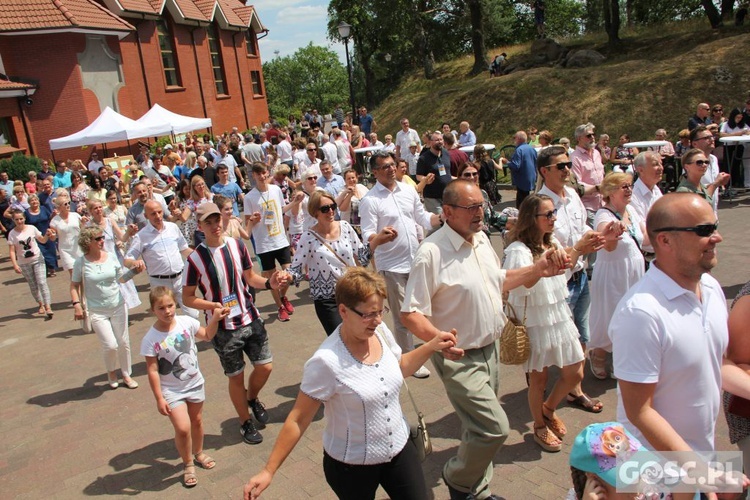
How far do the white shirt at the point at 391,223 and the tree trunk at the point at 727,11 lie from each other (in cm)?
2518

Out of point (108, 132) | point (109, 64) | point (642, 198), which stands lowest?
point (642, 198)

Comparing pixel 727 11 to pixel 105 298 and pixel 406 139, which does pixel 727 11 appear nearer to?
pixel 406 139

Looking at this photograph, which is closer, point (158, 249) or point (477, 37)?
point (158, 249)

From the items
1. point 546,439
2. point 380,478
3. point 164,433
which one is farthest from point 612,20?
point 380,478

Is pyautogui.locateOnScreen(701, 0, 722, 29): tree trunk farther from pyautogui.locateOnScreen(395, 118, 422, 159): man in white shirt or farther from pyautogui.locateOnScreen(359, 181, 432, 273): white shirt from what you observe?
pyautogui.locateOnScreen(359, 181, 432, 273): white shirt

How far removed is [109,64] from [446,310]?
28117mm

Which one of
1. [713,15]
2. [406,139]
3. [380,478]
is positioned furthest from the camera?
[713,15]

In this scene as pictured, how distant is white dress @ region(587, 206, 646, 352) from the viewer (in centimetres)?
525

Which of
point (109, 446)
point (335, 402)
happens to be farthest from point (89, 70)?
point (335, 402)

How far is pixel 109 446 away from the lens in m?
5.39

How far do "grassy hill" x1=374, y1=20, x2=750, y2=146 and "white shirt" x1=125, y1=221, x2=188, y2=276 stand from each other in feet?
52.8

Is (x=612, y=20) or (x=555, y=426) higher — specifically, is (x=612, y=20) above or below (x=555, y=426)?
above

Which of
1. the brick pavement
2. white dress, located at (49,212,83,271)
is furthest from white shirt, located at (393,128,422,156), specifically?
the brick pavement

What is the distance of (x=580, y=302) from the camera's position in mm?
5398
